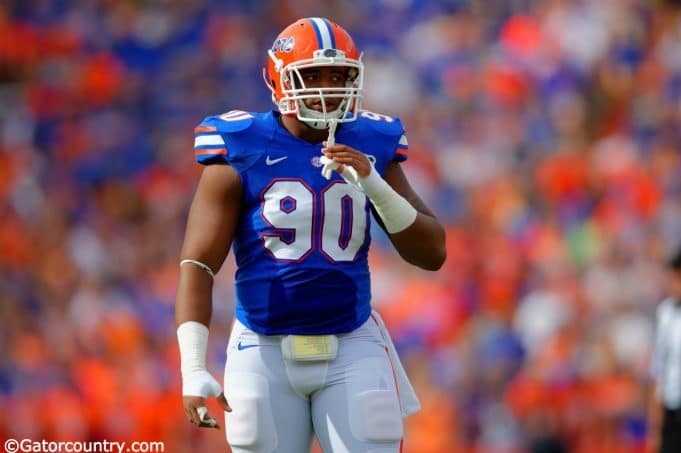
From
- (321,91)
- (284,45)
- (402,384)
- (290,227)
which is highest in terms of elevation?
(284,45)

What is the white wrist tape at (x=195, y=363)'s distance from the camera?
3.08m

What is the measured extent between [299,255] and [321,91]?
17.9 inches

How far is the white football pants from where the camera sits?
3266 mm

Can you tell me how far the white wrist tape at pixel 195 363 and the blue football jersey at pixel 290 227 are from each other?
232 millimetres

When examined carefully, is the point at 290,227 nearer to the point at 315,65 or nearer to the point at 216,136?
the point at 216,136

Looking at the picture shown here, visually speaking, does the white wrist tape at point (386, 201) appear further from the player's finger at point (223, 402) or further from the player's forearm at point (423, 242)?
the player's finger at point (223, 402)

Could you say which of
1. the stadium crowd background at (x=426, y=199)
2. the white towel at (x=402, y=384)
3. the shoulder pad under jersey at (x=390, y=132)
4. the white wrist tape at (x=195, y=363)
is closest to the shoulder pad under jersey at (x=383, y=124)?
the shoulder pad under jersey at (x=390, y=132)

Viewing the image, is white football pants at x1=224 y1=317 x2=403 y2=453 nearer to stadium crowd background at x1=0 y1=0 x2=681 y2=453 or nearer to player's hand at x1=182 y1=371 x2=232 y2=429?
player's hand at x1=182 y1=371 x2=232 y2=429

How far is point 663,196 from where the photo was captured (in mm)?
7227

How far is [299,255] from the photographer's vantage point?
3.35 metres

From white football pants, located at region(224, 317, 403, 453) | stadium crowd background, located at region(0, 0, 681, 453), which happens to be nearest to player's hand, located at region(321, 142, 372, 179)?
white football pants, located at region(224, 317, 403, 453)

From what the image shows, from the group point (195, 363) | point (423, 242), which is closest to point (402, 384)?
point (423, 242)

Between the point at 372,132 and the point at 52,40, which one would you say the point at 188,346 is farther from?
the point at 52,40

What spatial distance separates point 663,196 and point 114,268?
4109mm
